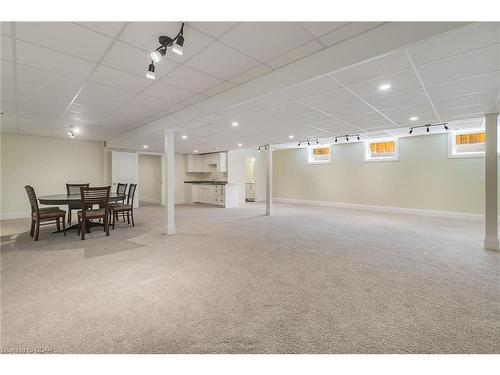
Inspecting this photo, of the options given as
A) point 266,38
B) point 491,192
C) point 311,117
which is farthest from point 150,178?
point 491,192

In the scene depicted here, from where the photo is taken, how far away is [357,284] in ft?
8.21

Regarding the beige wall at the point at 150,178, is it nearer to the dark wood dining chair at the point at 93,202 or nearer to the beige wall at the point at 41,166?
the beige wall at the point at 41,166

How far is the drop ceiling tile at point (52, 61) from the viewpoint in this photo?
234cm

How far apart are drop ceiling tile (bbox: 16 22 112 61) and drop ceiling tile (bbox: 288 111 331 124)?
3373mm

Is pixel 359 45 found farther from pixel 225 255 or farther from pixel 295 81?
pixel 225 255

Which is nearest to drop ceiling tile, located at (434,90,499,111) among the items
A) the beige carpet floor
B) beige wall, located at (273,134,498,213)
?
the beige carpet floor

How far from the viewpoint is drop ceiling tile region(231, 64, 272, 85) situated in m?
2.75

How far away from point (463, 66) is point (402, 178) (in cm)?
574

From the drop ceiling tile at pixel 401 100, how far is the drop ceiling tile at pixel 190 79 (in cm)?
255

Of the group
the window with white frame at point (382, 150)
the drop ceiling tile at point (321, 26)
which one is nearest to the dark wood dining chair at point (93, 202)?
the drop ceiling tile at point (321, 26)

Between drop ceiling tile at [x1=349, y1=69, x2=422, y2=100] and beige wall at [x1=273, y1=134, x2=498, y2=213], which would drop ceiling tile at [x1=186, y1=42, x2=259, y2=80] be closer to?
drop ceiling tile at [x1=349, y1=69, x2=422, y2=100]

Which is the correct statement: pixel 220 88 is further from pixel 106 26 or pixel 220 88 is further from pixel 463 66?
pixel 463 66
